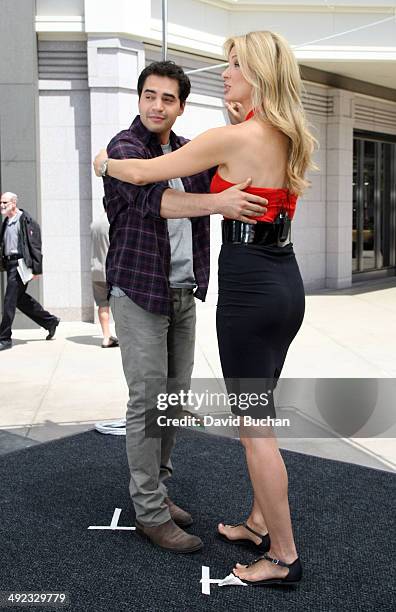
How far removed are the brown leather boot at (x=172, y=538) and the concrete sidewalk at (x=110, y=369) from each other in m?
1.45

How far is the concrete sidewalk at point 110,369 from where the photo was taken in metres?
4.47

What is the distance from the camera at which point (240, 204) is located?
244 cm

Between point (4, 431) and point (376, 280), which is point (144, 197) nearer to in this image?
point (4, 431)

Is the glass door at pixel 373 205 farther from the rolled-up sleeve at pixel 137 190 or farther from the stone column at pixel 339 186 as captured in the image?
the rolled-up sleeve at pixel 137 190

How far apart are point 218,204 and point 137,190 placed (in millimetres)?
384

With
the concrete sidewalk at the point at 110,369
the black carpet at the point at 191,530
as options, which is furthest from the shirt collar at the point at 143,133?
the concrete sidewalk at the point at 110,369

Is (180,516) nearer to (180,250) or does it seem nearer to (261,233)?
(180,250)

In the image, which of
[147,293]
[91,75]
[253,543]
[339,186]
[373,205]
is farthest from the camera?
[373,205]

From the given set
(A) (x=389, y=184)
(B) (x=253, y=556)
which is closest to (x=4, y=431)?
(B) (x=253, y=556)

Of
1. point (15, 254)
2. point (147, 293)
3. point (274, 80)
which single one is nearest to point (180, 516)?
point (147, 293)

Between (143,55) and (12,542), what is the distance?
791 cm

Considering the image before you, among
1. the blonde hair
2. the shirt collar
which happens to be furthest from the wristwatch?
the blonde hair

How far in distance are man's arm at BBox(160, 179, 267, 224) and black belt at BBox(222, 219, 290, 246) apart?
42 mm

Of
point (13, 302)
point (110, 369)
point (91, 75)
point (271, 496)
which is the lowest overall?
point (110, 369)
